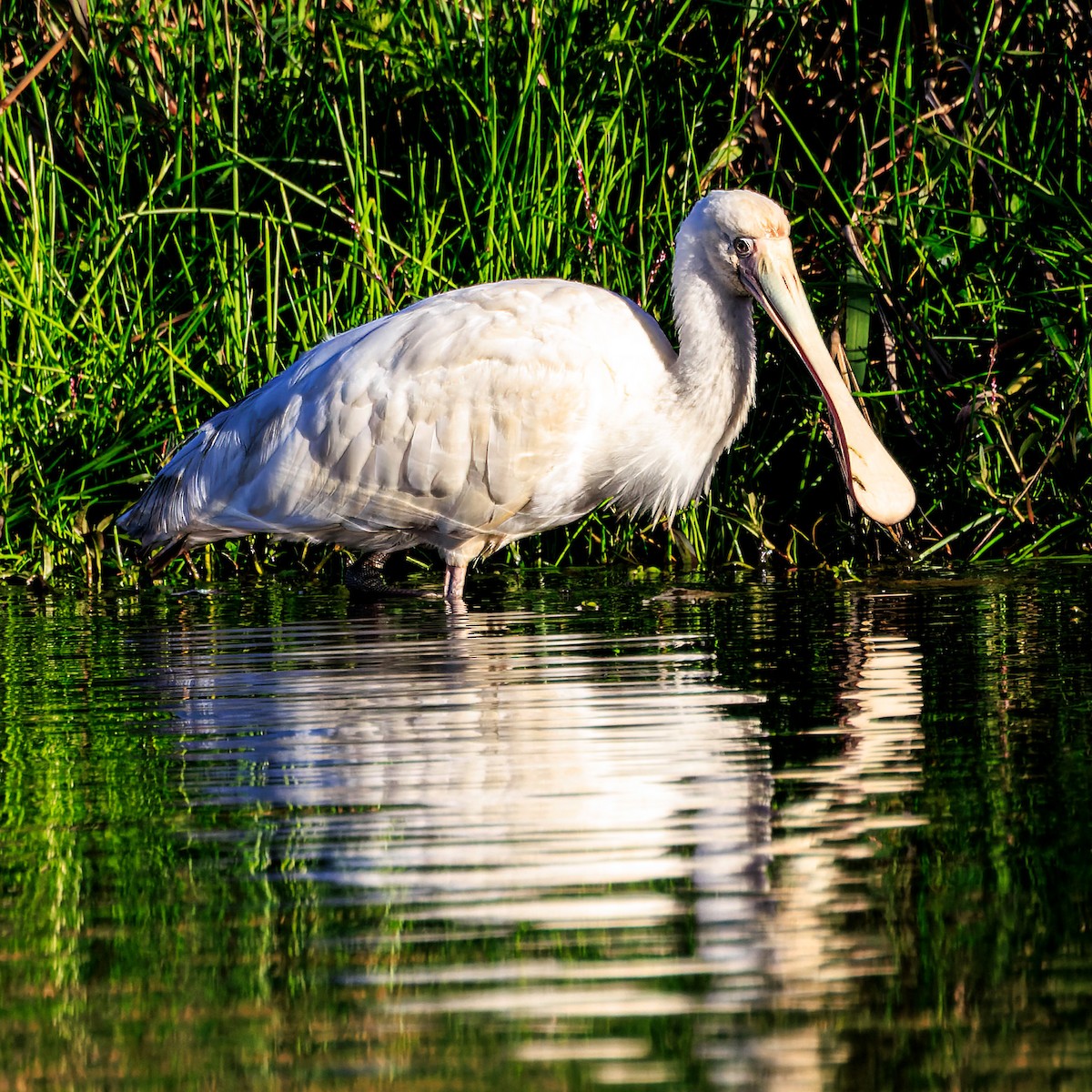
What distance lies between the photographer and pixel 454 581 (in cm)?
665

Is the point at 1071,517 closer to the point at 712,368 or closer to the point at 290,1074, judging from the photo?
the point at 712,368

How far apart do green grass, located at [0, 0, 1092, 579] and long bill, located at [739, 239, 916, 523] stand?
515mm

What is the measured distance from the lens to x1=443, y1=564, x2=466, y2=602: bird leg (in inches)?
259

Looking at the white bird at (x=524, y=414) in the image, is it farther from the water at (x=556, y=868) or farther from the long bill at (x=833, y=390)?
the water at (x=556, y=868)

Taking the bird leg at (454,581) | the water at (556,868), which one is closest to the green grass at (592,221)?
the bird leg at (454,581)

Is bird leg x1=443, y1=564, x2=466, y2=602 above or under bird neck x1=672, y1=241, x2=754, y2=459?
under

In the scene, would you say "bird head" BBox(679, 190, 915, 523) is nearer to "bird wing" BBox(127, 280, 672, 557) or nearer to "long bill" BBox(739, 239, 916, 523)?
"long bill" BBox(739, 239, 916, 523)

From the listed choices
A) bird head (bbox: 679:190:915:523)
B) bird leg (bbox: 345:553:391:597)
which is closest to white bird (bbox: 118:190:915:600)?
bird head (bbox: 679:190:915:523)

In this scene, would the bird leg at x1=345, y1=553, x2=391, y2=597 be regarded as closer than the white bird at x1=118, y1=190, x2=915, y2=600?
No

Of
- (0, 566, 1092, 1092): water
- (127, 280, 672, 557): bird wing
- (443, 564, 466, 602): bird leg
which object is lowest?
(0, 566, 1092, 1092): water

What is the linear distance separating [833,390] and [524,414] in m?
1.05

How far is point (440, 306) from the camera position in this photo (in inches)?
257

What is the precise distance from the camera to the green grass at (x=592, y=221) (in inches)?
277

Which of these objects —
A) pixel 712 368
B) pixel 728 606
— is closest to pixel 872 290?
pixel 712 368
